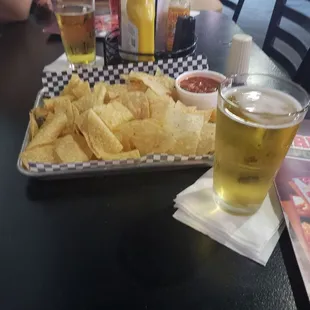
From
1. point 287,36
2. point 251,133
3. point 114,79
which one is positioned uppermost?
point 251,133

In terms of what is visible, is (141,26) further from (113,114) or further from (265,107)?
(265,107)

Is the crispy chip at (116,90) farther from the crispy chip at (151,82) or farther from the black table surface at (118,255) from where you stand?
the black table surface at (118,255)

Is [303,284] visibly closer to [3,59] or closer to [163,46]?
[163,46]

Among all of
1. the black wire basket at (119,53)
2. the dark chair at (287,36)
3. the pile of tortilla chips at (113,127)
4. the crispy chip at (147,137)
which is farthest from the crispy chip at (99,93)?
the dark chair at (287,36)

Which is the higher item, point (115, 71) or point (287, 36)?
point (115, 71)

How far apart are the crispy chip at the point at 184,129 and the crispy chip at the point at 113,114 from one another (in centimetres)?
8

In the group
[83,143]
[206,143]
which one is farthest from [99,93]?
[206,143]

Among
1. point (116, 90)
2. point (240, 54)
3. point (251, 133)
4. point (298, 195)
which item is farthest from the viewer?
point (240, 54)

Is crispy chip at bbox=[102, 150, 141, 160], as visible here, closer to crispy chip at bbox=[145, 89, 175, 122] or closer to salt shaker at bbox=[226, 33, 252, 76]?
crispy chip at bbox=[145, 89, 175, 122]

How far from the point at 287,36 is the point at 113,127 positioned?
110 centimetres

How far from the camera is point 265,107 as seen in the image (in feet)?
1.79

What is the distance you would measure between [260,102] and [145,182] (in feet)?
0.80

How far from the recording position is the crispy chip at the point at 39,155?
25.3 inches

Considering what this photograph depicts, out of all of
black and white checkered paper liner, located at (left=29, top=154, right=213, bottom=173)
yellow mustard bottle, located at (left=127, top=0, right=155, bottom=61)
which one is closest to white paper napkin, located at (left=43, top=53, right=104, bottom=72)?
A: yellow mustard bottle, located at (left=127, top=0, right=155, bottom=61)
